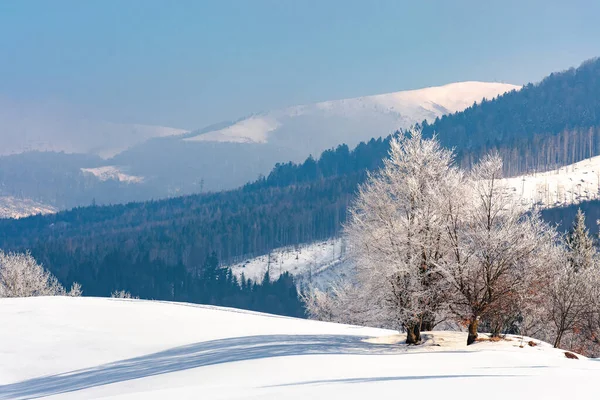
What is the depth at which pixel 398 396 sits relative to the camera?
43.7ft

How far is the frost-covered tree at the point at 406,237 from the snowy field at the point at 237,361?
2.23m

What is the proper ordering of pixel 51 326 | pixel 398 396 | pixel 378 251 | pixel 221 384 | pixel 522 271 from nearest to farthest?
pixel 398 396, pixel 221 384, pixel 522 271, pixel 378 251, pixel 51 326

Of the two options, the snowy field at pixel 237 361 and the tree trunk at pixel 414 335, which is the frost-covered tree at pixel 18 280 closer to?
the snowy field at pixel 237 361

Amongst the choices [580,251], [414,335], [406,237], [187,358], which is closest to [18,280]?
[187,358]

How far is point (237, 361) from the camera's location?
80.4 ft

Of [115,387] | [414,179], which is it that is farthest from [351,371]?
[414,179]

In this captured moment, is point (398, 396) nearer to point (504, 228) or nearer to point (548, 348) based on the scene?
point (504, 228)

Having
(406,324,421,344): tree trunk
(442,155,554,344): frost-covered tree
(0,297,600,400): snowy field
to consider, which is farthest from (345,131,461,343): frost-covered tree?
(0,297,600,400): snowy field

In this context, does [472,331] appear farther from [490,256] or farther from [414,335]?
[490,256]

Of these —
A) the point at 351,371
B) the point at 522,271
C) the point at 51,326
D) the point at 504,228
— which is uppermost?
the point at 504,228

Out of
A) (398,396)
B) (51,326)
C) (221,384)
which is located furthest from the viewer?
(51,326)

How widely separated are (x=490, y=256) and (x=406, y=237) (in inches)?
173

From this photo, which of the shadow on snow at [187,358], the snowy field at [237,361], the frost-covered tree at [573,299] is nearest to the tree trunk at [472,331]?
the snowy field at [237,361]

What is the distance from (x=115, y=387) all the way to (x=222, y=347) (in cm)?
1028
